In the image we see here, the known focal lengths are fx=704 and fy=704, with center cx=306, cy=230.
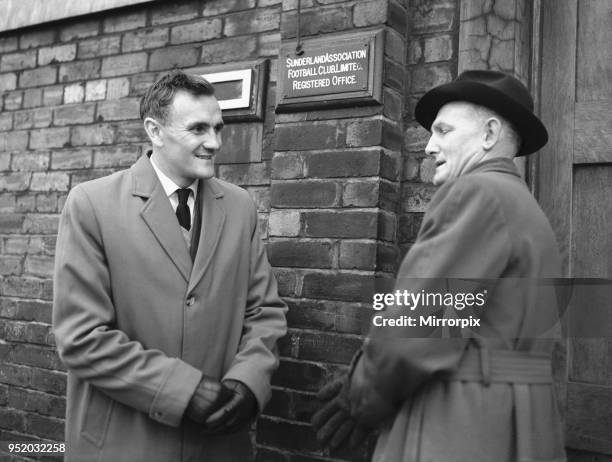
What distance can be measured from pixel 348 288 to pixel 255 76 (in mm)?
1035

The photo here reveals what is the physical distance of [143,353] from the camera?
7.03 ft

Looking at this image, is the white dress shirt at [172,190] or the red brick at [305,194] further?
the red brick at [305,194]

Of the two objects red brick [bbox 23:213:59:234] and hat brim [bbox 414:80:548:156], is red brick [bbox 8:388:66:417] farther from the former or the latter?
hat brim [bbox 414:80:548:156]

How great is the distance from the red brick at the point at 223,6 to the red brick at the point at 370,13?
1.83 feet

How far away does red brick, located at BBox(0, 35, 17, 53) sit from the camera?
3.91 m

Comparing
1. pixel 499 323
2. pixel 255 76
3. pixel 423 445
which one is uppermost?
pixel 255 76

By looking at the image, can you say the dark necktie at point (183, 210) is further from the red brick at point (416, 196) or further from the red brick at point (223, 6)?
the red brick at point (223, 6)

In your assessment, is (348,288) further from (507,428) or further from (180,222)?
(507,428)

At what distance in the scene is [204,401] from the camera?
2.12m

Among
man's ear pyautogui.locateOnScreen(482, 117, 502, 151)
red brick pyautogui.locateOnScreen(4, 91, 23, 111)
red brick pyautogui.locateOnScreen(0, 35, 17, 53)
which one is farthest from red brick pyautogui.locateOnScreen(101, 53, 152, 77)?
man's ear pyautogui.locateOnScreen(482, 117, 502, 151)

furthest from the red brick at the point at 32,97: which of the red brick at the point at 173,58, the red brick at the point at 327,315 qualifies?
the red brick at the point at 327,315

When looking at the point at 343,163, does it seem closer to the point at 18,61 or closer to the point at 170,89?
the point at 170,89

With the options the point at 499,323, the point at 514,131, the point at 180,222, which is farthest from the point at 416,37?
the point at 499,323

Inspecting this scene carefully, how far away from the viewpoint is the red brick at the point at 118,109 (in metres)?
3.39
